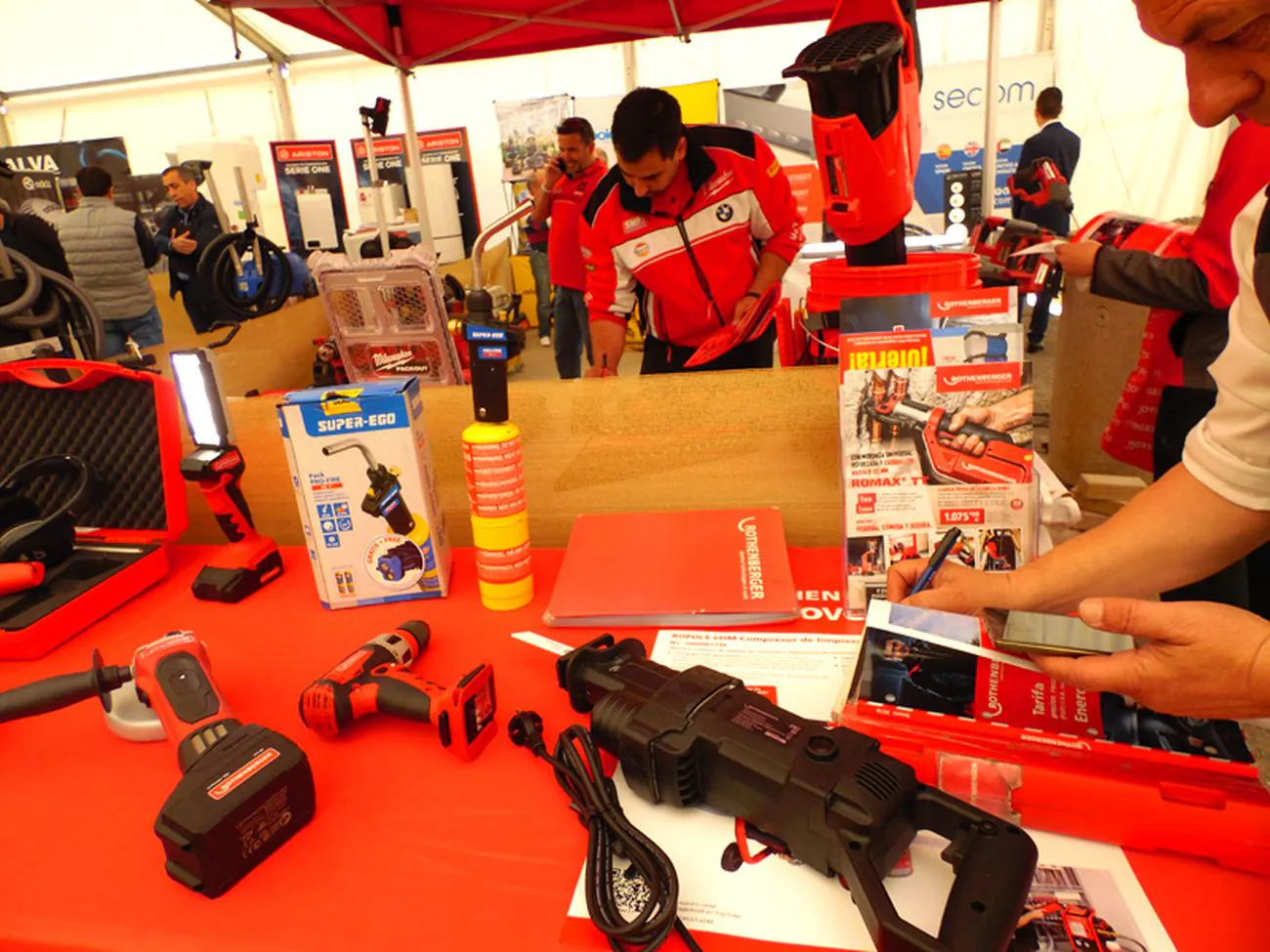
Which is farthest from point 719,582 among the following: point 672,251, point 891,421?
point 672,251

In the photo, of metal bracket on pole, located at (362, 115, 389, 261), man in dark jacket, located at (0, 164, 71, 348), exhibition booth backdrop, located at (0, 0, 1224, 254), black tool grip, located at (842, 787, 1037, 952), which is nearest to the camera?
black tool grip, located at (842, 787, 1037, 952)

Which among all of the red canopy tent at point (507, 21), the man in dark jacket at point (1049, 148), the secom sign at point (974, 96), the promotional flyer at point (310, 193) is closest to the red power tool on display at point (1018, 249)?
the red canopy tent at point (507, 21)

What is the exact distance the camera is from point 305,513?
88 cm

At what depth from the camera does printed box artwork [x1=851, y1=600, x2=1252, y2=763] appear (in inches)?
22.8

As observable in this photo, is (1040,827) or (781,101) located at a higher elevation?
(781,101)

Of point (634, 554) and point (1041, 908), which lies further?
point (634, 554)

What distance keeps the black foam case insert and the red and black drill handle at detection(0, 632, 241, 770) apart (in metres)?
0.31

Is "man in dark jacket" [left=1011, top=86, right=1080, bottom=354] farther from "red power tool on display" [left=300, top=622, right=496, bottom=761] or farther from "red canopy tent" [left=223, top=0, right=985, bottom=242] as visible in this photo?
"red power tool on display" [left=300, top=622, right=496, bottom=761]

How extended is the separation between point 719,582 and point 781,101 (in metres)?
4.94

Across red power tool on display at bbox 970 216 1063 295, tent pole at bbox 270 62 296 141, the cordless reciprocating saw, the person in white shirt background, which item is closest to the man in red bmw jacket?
red power tool on display at bbox 970 216 1063 295

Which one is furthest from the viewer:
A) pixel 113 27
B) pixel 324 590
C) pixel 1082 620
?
pixel 113 27

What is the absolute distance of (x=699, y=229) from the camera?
191 cm

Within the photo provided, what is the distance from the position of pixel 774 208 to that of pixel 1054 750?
1630 mm

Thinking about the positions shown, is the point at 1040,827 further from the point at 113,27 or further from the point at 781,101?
the point at 113,27
